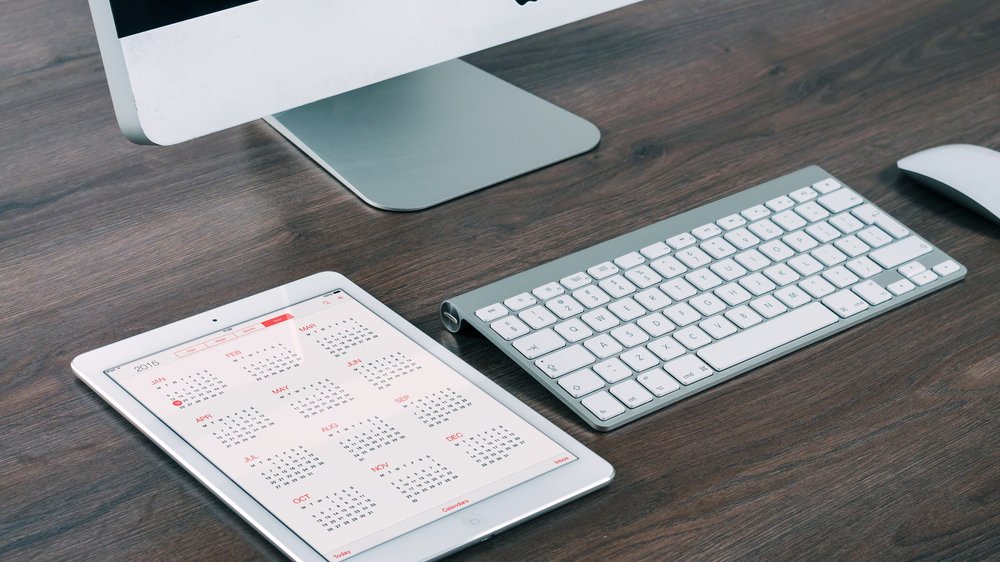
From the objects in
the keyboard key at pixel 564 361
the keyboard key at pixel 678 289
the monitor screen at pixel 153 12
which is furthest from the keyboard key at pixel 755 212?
the monitor screen at pixel 153 12

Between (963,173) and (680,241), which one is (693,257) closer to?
(680,241)

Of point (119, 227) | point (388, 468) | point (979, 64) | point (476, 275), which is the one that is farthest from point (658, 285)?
point (979, 64)

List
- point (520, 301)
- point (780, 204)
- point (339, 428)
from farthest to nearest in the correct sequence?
point (780, 204), point (520, 301), point (339, 428)

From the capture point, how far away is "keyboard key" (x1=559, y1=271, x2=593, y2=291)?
0.74m

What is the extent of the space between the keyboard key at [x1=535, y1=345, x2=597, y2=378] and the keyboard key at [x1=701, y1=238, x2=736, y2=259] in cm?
15

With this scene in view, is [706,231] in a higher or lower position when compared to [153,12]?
lower

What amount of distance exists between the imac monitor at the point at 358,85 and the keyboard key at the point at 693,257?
179mm

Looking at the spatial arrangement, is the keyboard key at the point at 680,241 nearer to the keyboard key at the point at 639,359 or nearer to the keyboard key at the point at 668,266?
the keyboard key at the point at 668,266

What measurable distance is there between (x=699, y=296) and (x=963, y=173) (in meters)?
0.27

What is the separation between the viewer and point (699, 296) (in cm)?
73

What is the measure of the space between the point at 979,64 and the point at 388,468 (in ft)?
2.54

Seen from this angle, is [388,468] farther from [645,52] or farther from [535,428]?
[645,52]

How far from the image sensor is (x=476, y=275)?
2.57ft

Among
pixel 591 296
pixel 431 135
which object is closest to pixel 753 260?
pixel 591 296
